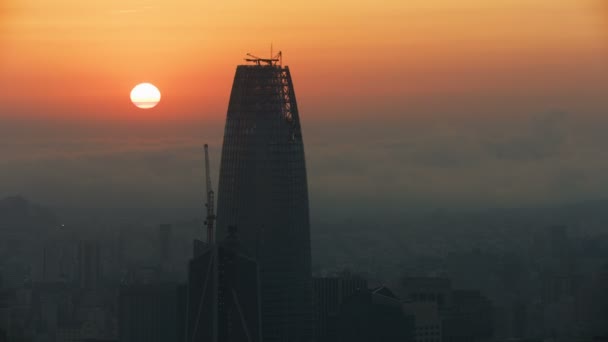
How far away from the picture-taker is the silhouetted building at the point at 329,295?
56844 millimetres

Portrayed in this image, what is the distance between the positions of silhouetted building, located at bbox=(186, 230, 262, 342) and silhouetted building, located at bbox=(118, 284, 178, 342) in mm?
1004

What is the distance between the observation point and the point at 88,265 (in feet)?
183

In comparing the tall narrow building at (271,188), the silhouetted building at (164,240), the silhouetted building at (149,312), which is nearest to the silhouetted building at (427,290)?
the tall narrow building at (271,188)

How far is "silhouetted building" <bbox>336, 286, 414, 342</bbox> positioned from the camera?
5525cm

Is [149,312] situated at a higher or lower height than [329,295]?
lower

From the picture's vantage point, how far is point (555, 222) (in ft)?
181

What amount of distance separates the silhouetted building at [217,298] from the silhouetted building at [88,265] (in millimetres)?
2808

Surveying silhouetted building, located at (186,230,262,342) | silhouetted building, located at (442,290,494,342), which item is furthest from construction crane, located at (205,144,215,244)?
silhouetted building, located at (442,290,494,342)

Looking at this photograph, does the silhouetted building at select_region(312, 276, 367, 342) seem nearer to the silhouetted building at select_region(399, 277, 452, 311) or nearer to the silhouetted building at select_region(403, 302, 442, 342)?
the silhouetted building at select_region(403, 302, 442, 342)

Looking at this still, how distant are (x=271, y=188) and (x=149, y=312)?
17.4 feet

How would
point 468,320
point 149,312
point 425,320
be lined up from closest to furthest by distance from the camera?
A: point 149,312, point 468,320, point 425,320

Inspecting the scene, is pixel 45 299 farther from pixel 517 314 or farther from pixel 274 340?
pixel 517 314

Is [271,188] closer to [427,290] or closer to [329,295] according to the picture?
[329,295]

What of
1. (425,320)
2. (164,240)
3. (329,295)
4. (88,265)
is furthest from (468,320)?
(88,265)
